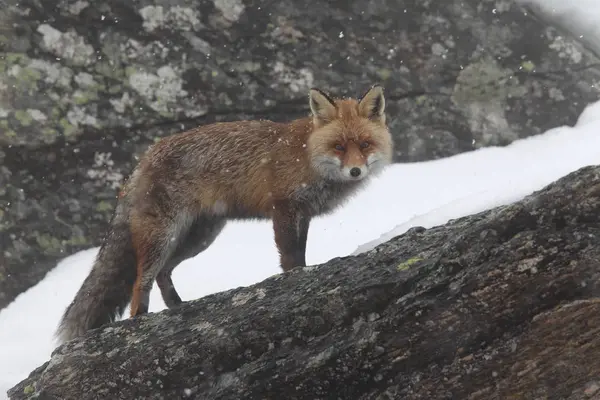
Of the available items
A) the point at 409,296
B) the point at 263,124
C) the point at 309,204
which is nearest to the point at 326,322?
the point at 409,296

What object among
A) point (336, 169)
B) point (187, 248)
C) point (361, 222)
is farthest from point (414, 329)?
point (361, 222)

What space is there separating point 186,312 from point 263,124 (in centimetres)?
245

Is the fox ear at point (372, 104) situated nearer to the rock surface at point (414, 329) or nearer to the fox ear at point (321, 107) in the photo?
the fox ear at point (321, 107)

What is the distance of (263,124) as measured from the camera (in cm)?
592

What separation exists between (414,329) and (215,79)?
225 inches

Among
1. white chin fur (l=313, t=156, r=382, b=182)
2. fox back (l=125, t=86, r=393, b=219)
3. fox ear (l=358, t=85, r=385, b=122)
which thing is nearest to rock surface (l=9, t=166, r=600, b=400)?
white chin fur (l=313, t=156, r=382, b=182)

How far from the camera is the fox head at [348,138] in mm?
5199

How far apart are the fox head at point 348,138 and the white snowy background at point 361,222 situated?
976 mm

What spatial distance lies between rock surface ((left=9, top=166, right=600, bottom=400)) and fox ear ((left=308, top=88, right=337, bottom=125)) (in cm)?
194

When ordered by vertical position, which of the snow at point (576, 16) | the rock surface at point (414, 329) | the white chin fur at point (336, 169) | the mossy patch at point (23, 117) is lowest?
the rock surface at point (414, 329)

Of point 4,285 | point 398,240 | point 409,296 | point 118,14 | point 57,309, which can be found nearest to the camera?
point 409,296

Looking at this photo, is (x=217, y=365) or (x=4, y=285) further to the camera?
(x=4, y=285)

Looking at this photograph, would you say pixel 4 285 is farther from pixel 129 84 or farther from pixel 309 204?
pixel 309 204

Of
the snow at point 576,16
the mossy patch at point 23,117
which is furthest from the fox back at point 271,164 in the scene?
the snow at point 576,16
